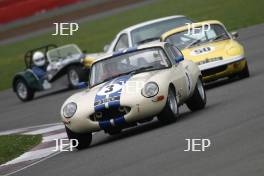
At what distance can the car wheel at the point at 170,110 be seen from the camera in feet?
42.3

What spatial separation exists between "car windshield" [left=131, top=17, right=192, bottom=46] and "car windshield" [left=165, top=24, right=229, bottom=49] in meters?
2.68

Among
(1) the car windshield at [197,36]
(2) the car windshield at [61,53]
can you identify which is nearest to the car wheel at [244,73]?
(1) the car windshield at [197,36]

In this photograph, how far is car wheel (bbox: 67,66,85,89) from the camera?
25688mm

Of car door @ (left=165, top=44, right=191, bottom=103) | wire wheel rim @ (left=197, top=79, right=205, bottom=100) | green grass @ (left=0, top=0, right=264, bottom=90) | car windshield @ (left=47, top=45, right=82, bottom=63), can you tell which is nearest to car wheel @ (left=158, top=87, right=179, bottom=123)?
car door @ (left=165, top=44, right=191, bottom=103)

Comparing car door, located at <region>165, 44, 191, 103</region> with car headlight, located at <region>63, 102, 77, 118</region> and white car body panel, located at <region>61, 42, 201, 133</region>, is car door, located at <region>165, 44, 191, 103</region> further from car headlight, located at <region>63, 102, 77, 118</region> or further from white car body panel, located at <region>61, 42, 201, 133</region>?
car headlight, located at <region>63, 102, 77, 118</region>

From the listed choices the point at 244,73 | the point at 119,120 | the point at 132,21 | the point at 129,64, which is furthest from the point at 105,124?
the point at 132,21

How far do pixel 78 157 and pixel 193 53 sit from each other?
6682mm

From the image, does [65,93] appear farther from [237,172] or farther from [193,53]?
[237,172]

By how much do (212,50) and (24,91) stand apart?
948cm

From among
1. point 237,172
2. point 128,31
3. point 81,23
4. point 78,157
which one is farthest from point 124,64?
point 81,23

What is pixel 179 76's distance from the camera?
537 inches

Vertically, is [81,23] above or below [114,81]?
below

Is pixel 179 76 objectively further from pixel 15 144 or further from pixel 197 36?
pixel 197 36

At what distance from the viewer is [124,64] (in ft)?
45.6
